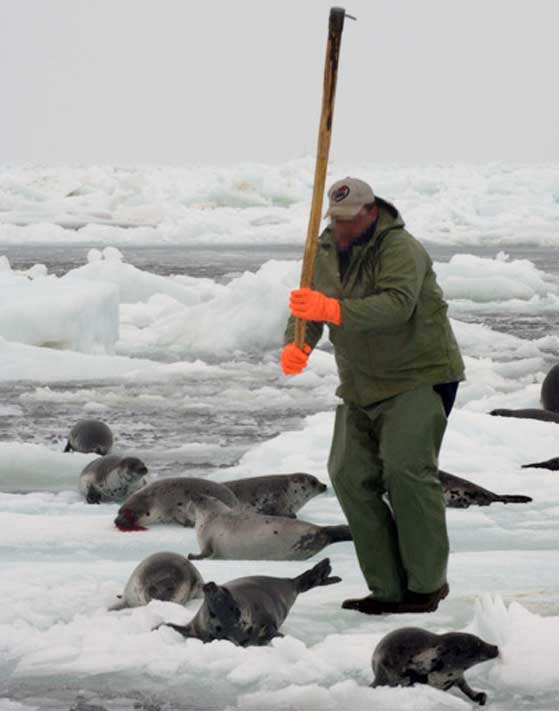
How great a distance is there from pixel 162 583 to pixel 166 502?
1.63m

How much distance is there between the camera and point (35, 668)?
3318mm

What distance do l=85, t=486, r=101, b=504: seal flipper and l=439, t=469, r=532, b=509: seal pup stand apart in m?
1.57

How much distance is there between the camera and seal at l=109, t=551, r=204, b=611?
3814 millimetres

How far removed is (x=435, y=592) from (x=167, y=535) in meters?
1.68

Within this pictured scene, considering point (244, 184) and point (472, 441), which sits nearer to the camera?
point (472, 441)

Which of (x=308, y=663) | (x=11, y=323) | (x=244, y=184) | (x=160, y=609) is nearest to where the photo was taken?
(x=308, y=663)

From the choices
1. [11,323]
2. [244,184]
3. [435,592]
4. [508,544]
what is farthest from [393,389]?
[244,184]

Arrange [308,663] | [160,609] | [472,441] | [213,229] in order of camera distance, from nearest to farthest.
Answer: [308,663], [160,609], [472,441], [213,229]

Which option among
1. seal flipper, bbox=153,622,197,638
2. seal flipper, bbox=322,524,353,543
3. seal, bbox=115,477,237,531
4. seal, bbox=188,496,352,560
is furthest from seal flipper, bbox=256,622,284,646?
seal, bbox=115,477,237,531

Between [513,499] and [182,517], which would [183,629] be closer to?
[182,517]

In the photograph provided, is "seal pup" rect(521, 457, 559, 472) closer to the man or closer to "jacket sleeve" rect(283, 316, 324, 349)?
the man

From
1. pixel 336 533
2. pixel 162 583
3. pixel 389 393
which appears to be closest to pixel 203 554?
pixel 336 533

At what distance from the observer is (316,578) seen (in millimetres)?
4062

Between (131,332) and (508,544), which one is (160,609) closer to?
(508,544)
